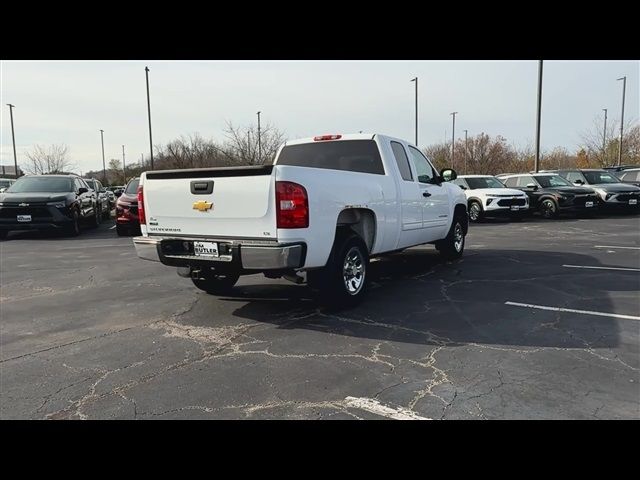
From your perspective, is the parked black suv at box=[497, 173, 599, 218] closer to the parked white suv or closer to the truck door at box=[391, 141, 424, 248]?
the parked white suv

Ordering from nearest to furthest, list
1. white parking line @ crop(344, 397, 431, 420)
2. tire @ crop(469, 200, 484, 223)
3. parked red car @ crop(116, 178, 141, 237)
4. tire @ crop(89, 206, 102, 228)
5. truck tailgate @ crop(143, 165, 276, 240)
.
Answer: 1. white parking line @ crop(344, 397, 431, 420)
2. truck tailgate @ crop(143, 165, 276, 240)
3. parked red car @ crop(116, 178, 141, 237)
4. tire @ crop(89, 206, 102, 228)
5. tire @ crop(469, 200, 484, 223)

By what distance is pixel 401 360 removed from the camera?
13.1 feet

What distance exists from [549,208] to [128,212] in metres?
14.7

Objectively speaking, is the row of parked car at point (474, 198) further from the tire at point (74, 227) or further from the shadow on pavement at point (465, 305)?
the shadow on pavement at point (465, 305)

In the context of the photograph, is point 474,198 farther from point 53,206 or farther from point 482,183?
point 53,206

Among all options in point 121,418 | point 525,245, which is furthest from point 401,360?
point 525,245

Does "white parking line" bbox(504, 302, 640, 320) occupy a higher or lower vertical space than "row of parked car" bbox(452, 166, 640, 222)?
lower

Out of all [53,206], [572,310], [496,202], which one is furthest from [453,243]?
[53,206]

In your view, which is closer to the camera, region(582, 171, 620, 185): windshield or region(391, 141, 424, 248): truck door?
region(391, 141, 424, 248): truck door

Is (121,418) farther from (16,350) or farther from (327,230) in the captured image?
(327,230)

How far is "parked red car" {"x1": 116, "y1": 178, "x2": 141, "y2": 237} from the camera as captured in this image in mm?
13461

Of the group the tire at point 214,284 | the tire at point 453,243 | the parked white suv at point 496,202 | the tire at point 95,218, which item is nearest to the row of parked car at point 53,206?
the tire at point 95,218

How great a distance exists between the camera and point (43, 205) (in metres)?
13.0

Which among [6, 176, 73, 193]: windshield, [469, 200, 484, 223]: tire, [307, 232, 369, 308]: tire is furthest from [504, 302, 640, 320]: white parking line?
[6, 176, 73, 193]: windshield
